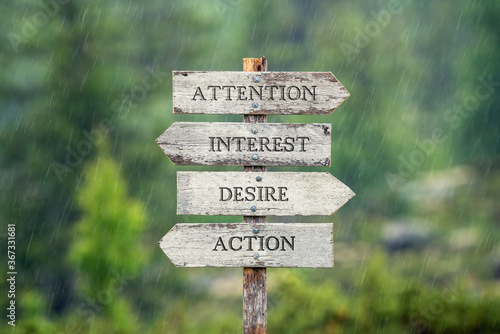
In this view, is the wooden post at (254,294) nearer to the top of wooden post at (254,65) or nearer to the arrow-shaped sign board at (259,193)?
the top of wooden post at (254,65)

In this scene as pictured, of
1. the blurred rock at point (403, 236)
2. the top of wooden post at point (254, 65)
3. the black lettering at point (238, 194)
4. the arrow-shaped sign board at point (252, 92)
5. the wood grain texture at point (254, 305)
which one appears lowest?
the blurred rock at point (403, 236)

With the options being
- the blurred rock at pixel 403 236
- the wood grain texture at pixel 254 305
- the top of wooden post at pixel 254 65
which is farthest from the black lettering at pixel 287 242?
the blurred rock at pixel 403 236

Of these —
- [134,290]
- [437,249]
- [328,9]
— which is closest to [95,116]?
[134,290]

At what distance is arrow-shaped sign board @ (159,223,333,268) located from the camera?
151 inches

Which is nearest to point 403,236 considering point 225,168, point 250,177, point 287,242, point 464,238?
point 464,238

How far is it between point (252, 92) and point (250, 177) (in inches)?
21.7

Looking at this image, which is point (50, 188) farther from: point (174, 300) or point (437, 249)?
point (437, 249)

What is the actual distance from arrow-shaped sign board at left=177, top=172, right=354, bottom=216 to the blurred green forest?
3.54 metres

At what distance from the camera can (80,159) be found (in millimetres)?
12742

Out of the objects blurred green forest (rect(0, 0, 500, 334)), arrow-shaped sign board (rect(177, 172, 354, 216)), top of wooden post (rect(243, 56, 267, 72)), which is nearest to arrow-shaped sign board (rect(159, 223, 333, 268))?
arrow-shaped sign board (rect(177, 172, 354, 216))

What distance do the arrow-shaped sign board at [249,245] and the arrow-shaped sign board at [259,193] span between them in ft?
0.34

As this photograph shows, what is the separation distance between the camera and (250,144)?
151 inches

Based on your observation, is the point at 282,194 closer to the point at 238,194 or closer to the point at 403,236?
the point at 238,194

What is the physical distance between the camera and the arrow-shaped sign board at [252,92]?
3.83m
